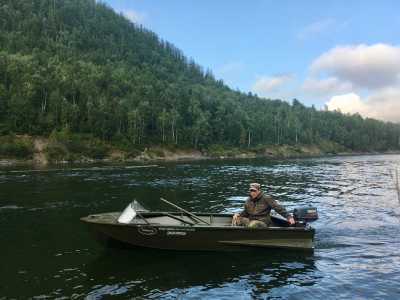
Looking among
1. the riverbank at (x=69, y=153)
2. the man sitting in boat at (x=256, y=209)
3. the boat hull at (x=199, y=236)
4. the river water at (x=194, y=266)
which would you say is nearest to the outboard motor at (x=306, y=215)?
A: the river water at (x=194, y=266)

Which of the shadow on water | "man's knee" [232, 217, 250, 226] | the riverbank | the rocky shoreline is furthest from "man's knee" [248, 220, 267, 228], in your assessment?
the riverbank

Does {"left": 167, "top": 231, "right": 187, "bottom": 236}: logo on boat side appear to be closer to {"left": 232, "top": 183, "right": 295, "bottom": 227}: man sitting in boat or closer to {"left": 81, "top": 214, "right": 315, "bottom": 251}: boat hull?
{"left": 81, "top": 214, "right": 315, "bottom": 251}: boat hull

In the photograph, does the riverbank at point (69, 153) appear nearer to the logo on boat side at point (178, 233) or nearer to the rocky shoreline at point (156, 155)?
the rocky shoreline at point (156, 155)

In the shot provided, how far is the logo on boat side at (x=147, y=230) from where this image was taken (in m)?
17.2

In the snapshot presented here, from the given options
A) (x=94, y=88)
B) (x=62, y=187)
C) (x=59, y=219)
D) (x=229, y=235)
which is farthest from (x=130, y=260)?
(x=94, y=88)

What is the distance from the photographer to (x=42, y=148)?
10338cm

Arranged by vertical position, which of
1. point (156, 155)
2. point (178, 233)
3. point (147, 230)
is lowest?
point (178, 233)

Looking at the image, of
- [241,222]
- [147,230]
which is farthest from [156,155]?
[147,230]

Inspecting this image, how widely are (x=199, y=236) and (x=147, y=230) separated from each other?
221 centimetres

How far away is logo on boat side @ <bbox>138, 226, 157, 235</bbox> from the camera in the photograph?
17156mm

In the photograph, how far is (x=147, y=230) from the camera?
56.4ft

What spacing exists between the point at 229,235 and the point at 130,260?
427 centimetres

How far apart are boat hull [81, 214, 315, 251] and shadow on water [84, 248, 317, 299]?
1.21ft

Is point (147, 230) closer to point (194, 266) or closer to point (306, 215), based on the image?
point (194, 266)
